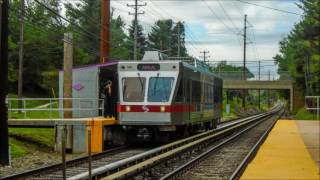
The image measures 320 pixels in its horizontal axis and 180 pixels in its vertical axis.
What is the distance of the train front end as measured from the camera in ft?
76.1

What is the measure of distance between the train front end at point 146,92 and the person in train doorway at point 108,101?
1572mm

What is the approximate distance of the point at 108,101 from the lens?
25562 millimetres

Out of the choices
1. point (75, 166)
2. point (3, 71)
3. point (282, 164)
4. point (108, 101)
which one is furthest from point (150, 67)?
point (75, 166)

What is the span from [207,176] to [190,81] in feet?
30.6

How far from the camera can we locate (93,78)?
105 feet

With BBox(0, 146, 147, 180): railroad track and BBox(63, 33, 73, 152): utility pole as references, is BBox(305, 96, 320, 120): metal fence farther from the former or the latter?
BBox(0, 146, 147, 180): railroad track

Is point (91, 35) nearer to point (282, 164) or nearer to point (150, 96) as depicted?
point (150, 96)

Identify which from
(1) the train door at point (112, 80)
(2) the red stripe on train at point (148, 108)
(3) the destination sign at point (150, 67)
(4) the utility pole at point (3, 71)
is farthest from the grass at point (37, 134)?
(4) the utility pole at point (3, 71)

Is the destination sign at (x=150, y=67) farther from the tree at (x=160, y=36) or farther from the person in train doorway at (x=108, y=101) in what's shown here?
the tree at (x=160, y=36)

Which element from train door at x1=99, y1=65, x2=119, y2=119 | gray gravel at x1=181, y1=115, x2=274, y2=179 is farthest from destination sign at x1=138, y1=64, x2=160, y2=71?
gray gravel at x1=181, y1=115, x2=274, y2=179

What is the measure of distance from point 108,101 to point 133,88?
232cm

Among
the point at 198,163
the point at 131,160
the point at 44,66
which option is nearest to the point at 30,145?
the point at 198,163

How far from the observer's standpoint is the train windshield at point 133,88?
76.8 ft

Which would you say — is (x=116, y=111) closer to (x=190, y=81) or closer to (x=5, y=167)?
(x=190, y=81)
